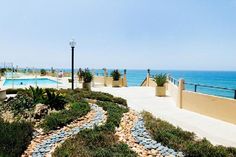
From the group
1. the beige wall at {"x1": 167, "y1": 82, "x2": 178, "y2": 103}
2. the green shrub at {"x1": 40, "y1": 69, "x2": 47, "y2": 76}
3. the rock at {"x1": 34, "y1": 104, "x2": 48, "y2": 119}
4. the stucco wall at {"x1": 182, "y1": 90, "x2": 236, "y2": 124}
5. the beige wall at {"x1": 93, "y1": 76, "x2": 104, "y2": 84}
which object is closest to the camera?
the rock at {"x1": 34, "y1": 104, "x2": 48, "y2": 119}

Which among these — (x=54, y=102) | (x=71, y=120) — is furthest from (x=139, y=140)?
(x=54, y=102)

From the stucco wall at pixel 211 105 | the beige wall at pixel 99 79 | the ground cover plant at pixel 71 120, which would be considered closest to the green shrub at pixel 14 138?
the ground cover plant at pixel 71 120

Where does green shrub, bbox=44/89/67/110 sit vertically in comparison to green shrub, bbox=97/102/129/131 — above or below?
above

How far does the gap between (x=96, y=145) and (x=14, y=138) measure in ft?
6.83

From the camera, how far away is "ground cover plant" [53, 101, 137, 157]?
588 centimetres

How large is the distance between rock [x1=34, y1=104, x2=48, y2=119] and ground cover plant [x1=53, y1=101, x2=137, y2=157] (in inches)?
107

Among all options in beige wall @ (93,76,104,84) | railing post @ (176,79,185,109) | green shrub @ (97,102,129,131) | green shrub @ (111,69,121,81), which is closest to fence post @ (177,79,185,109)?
railing post @ (176,79,185,109)

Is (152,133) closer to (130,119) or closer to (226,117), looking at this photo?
(130,119)

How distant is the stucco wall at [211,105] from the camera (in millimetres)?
9602

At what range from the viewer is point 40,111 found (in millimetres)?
9617

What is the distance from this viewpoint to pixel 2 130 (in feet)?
24.3

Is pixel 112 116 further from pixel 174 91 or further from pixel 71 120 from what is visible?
pixel 174 91

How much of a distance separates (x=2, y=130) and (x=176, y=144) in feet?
15.0

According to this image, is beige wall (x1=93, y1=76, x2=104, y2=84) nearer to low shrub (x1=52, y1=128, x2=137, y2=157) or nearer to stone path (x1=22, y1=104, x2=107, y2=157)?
stone path (x1=22, y1=104, x2=107, y2=157)
